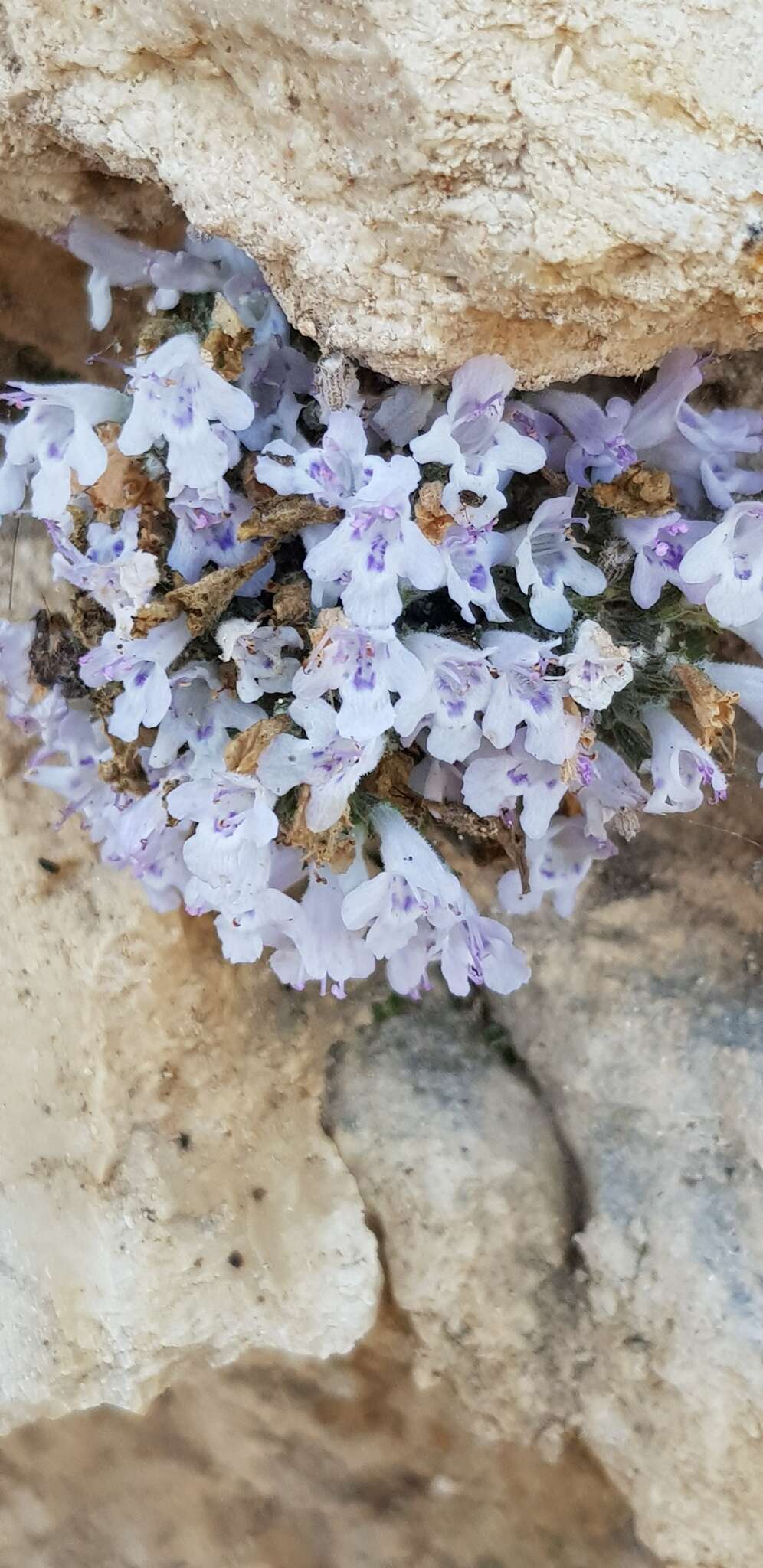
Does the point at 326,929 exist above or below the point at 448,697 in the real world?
below

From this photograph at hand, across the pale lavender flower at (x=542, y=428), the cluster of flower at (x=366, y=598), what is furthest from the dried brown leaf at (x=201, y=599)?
the pale lavender flower at (x=542, y=428)

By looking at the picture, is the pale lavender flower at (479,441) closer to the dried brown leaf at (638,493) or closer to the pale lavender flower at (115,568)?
the dried brown leaf at (638,493)

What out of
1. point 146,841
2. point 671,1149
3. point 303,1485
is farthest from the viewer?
point 303,1485

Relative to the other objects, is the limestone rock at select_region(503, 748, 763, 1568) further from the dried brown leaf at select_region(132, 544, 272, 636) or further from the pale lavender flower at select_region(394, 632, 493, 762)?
the dried brown leaf at select_region(132, 544, 272, 636)

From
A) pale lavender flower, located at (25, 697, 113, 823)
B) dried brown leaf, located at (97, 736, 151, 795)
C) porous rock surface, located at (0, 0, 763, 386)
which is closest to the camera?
porous rock surface, located at (0, 0, 763, 386)

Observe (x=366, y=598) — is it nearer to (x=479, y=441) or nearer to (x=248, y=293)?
(x=479, y=441)

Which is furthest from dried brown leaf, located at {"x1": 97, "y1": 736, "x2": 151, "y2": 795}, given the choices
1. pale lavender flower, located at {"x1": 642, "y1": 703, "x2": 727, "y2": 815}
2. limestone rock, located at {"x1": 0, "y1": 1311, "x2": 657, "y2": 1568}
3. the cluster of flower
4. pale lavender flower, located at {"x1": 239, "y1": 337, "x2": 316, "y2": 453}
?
limestone rock, located at {"x1": 0, "y1": 1311, "x2": 657, "y2": 1568}

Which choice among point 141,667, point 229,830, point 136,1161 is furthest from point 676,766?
point 136,1161
